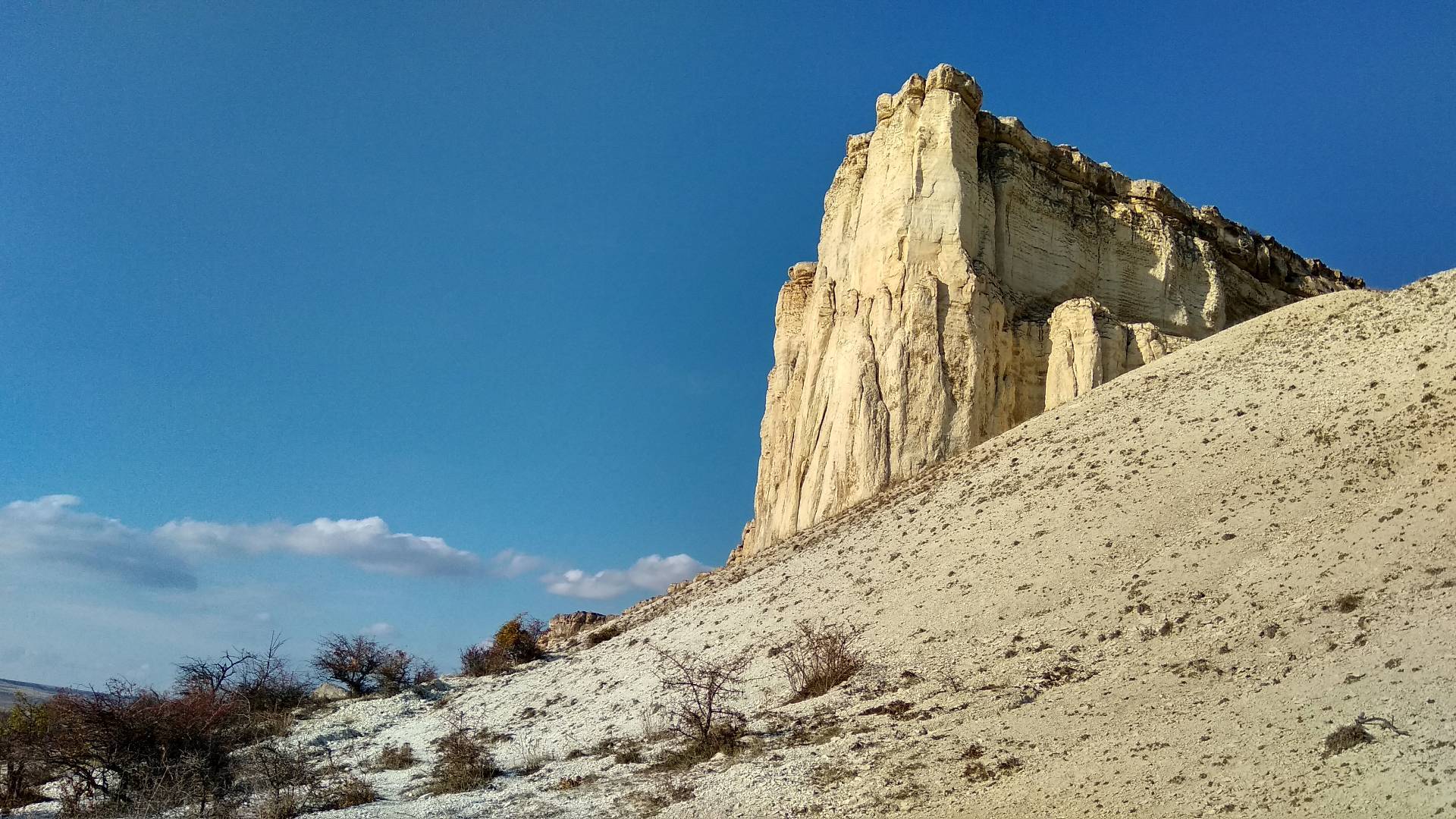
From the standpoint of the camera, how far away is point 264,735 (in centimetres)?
1991

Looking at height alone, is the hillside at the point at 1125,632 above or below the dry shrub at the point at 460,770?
above

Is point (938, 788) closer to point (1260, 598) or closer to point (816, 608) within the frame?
point (1260, 598)

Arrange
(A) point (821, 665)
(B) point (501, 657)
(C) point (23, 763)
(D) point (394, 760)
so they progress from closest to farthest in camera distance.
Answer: (C) point (23, 763) → (A) point (821, 665) → (D) point (394, 760) → (B) point (501, 657)

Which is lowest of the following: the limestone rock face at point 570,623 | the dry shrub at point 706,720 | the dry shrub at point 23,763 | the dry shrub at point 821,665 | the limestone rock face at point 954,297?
the dry shrub at point 23,763

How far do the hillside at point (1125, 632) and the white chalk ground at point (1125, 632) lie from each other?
51mm

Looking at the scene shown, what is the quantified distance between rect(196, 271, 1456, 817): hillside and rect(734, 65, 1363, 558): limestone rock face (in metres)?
6.02

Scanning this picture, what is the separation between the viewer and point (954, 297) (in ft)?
116

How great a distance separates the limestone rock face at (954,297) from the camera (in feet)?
111

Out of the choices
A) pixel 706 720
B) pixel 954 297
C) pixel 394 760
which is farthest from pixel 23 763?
pixel 954 297

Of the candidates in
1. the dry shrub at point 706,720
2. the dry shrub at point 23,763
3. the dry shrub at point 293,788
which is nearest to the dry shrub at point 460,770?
the dry shrub at point 293,788

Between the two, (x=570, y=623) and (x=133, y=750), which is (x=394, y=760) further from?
(x=570, y=623)

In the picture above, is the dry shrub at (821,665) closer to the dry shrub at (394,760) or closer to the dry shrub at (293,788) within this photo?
the dry shrub at (293,788)

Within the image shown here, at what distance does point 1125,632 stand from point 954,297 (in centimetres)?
2328

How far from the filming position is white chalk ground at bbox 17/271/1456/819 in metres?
9.25
